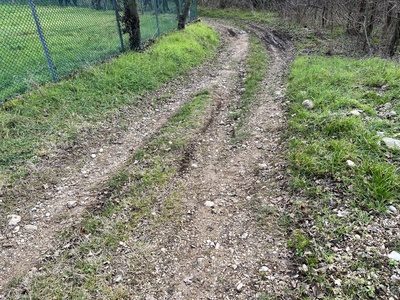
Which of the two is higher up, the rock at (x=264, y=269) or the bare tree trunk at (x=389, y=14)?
the bare tree trunk at (x=389, y=14)

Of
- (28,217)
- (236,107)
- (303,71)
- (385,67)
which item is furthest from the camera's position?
(303,71)

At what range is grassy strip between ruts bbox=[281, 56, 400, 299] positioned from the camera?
2221 mm

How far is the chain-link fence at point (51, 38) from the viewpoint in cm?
485

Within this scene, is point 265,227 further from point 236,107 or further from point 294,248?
point 236,107

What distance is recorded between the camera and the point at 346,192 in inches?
115

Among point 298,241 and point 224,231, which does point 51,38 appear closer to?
point 224,231

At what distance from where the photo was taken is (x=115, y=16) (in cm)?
698

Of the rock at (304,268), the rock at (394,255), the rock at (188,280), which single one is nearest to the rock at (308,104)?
the rock at (394,255)

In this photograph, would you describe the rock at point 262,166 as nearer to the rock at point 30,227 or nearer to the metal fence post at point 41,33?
the rock at point 30,227

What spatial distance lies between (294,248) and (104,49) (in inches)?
247

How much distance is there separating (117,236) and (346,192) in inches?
94.4

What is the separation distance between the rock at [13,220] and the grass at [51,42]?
2485 millimetres

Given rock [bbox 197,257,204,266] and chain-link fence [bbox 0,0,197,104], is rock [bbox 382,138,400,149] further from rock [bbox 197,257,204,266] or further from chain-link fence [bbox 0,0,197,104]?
chain-link fence [bbox 0,0,197,104]

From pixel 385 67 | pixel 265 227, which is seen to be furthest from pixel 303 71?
pixel 265 227
